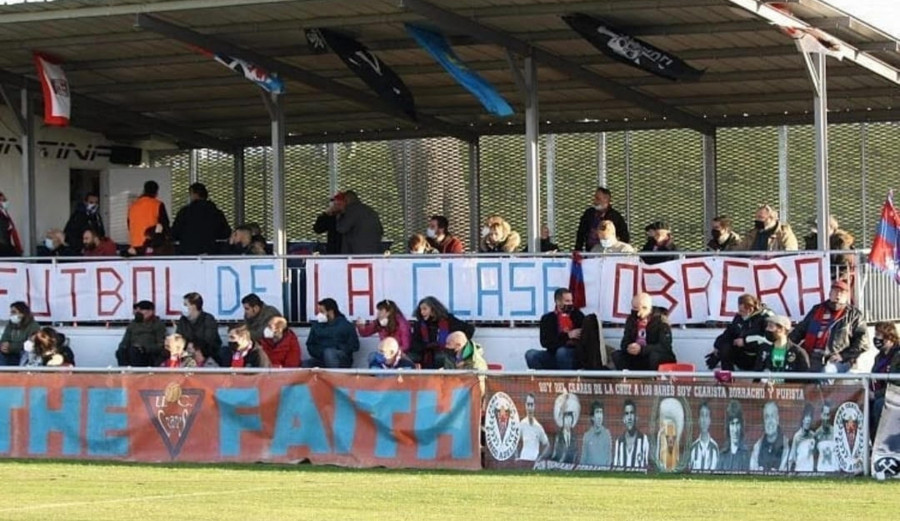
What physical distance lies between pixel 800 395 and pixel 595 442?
6.43ft

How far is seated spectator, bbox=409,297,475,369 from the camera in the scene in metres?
22.0

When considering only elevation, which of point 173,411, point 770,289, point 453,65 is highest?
point 453,65

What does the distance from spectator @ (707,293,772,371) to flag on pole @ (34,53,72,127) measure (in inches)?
423

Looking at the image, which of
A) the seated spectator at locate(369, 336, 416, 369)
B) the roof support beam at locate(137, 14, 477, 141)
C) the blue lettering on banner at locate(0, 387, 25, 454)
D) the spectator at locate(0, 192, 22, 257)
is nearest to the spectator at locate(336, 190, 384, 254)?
the roof support beam at locate(137, 14, 477, 141)

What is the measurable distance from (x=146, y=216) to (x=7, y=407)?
7644mm

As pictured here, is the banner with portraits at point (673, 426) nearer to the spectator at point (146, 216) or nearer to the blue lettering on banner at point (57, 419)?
the blue lettering on banner at point (57, 419)

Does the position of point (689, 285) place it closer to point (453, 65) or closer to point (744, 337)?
point (744, 337)

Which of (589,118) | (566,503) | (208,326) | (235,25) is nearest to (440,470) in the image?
(566,503)

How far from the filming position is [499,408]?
18.0 m

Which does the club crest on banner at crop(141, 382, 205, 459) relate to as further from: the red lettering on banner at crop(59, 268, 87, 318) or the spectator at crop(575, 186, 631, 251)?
the spectator at crop(575, 186, 631, 251)

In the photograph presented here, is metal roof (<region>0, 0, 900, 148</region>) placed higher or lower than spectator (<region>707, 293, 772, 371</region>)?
higher

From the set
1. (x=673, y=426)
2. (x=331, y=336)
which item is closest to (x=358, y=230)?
(x=331, y=336)

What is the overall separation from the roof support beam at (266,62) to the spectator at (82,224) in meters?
3.92

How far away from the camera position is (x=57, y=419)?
19.6 m
